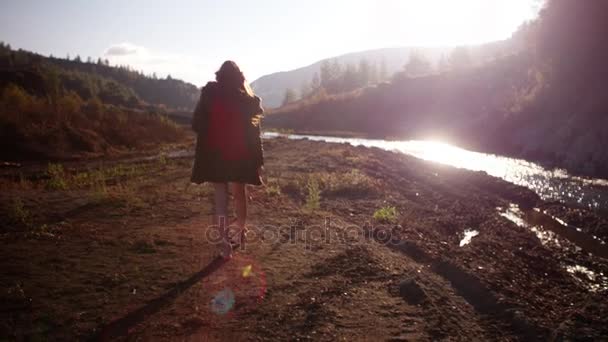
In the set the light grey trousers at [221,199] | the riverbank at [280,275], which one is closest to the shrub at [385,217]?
the riverbank at [280,275]

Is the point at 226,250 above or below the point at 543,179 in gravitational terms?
above

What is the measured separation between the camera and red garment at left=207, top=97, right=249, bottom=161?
5.46 metres

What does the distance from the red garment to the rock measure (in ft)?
8.80

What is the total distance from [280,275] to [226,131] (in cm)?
205

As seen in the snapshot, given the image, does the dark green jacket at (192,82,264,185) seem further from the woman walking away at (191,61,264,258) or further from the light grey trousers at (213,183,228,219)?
the light grey trousers at (213,183,228,219)

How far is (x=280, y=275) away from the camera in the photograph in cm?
529

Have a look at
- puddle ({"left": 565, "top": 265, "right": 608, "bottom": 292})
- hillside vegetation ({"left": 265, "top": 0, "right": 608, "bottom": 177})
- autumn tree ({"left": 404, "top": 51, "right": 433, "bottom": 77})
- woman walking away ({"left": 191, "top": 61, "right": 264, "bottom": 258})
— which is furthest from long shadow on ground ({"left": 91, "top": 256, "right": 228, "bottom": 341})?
autumn tree ({"left": 404, "top": 51, "right": 433, "bottom": 77})

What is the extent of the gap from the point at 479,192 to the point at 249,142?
514 inches

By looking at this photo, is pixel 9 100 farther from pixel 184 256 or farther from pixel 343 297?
pixel 343 297

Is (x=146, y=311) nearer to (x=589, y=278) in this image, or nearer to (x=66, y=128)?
(x=589, y=278)

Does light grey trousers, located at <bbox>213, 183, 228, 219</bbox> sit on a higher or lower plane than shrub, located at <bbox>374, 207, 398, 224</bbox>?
higher

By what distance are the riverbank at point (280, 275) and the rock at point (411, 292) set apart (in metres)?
0.02

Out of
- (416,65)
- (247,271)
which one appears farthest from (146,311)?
(416,65)

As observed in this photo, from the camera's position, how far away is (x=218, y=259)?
222 inches
